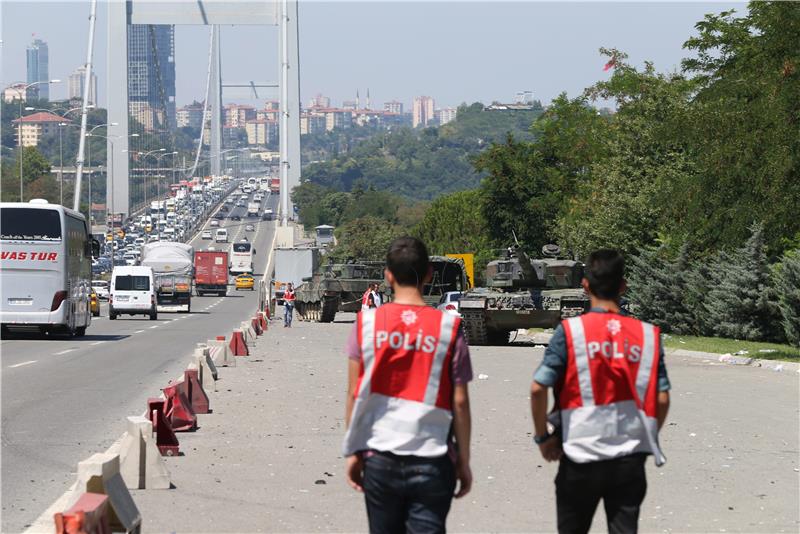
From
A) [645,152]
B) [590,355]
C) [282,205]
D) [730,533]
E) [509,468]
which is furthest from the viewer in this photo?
[282,205]

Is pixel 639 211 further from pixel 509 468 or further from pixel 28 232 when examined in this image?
pixel 509 468

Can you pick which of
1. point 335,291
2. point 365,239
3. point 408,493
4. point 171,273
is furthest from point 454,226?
point 408,493

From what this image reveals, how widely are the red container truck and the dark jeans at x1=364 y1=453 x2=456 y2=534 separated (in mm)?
96093

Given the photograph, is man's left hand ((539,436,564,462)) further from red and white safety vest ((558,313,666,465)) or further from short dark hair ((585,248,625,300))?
short dark hair ((585,248,625,300))

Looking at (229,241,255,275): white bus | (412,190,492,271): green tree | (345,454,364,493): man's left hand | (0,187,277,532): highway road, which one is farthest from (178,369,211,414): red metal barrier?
(229,241,255,275): white bus

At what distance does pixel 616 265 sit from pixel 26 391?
14.2m

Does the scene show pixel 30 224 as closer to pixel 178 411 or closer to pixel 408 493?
pixel 178 411

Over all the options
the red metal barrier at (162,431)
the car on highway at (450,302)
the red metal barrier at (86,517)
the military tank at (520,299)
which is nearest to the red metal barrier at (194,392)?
the red metal barrier at (162,431)

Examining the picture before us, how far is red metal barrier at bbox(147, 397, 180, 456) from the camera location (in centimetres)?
1280

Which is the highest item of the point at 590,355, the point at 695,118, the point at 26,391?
the point at 695,118

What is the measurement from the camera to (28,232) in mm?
33438

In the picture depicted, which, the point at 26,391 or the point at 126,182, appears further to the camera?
the point at 126,182

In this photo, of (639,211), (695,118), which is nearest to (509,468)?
(695,118)

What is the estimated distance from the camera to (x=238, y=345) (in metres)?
28.4
